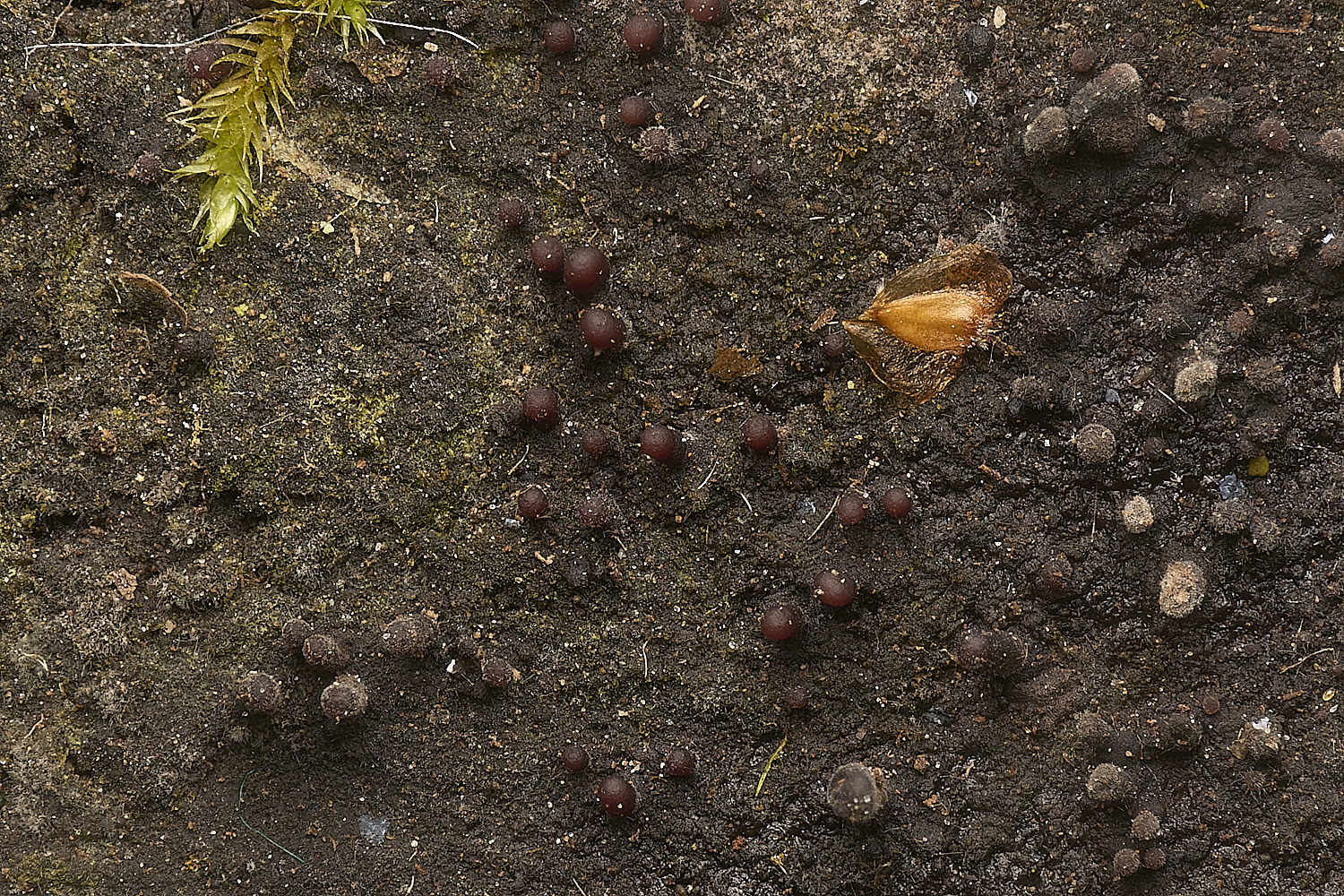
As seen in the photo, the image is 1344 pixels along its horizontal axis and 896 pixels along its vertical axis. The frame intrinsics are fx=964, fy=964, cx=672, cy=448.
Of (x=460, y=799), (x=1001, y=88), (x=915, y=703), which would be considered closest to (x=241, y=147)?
(x=460, y=799)

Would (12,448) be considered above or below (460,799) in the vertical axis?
above

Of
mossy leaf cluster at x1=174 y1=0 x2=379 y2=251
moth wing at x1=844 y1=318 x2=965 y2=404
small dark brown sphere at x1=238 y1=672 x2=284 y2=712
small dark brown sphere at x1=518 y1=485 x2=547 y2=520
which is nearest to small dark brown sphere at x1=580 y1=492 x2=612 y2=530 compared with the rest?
small dark brown sphere at x1=518 y1=485 x2=547 y2=520

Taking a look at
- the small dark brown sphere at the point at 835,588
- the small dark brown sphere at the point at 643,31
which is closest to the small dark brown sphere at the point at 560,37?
the small dark brown sphere at the point at 643,31

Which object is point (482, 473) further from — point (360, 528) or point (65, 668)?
point (65, 668)

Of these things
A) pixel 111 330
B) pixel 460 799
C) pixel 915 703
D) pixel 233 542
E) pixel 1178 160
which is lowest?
pixel 460 799

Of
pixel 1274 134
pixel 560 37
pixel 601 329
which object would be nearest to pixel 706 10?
pixel 560 37

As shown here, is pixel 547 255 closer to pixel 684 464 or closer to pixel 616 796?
pixel 684 464
